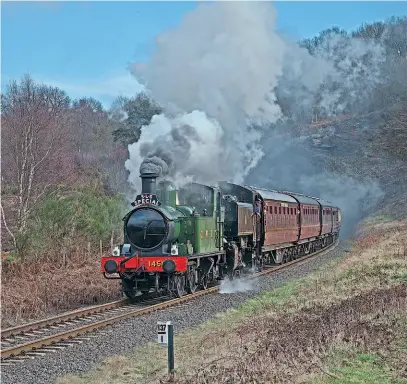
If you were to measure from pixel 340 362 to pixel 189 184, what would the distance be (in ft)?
33.1

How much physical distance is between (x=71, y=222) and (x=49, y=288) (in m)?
5.40

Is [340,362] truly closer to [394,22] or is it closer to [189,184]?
[189,184]

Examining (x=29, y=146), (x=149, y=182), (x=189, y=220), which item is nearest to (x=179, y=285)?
(x=189, y=220)

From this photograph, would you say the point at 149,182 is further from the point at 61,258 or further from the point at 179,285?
the point at 61,258

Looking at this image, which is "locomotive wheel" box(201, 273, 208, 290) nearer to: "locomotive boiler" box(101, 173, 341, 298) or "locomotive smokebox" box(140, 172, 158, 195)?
"locomotive boiler" box(101, 173, 341, 298)

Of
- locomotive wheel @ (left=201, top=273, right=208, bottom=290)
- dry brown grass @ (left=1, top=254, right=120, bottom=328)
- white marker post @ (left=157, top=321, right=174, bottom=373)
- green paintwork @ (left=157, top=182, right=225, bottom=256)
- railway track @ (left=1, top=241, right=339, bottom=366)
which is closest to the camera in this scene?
white marker post @ (left=157, top=321, right=174, bottom=373)

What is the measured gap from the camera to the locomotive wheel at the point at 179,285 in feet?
52.4

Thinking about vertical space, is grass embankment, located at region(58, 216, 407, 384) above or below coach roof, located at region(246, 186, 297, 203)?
below

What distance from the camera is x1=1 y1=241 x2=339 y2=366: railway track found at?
1019cm

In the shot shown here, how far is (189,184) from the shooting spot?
1719 centimetres

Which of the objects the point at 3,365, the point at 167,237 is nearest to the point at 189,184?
the point at 167,237

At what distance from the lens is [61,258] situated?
68.9 feet

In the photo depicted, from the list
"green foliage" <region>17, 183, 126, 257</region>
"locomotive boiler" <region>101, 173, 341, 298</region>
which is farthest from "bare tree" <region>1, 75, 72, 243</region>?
"locomotive boiler" <region>101, 173, 341, 298</region>

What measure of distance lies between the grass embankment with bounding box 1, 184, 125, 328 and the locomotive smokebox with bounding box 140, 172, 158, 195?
3671 mm
